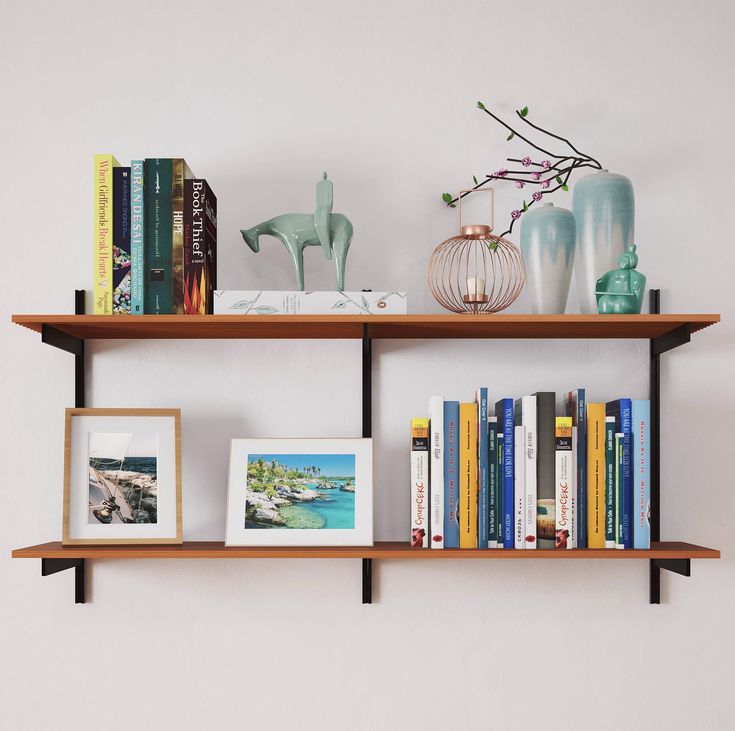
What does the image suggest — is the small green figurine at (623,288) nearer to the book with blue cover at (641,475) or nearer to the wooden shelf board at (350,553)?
the book with blue cover at (641,475)

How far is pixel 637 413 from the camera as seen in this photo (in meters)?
1.35

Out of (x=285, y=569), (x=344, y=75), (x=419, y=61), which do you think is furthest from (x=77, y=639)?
(x=419, y=61)

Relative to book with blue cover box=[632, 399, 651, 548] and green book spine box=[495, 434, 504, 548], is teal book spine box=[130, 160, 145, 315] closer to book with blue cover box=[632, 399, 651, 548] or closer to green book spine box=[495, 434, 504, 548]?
green book spine box=[495, 434, 504, 548]

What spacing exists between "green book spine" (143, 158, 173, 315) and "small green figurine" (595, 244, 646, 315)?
2.56ft

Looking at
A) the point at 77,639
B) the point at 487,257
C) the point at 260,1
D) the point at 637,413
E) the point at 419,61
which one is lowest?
the point at 77,639

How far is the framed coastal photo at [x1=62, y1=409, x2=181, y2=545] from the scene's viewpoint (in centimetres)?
138

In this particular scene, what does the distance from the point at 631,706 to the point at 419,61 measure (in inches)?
55.0

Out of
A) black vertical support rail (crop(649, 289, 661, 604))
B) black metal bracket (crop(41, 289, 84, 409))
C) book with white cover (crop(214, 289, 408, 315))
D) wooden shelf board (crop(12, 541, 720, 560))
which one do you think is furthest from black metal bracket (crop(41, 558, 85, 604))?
black vertical support rail (crop(649, 289, 661, 604))

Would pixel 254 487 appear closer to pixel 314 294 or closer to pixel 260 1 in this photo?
pixel 314 294

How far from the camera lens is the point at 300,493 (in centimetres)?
140

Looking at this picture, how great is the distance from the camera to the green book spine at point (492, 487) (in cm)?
135

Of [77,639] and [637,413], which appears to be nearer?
[637,413]

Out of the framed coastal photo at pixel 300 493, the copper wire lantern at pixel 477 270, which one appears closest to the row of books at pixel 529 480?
the framed coastal photo at pixel 300 493

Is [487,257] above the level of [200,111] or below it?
below
